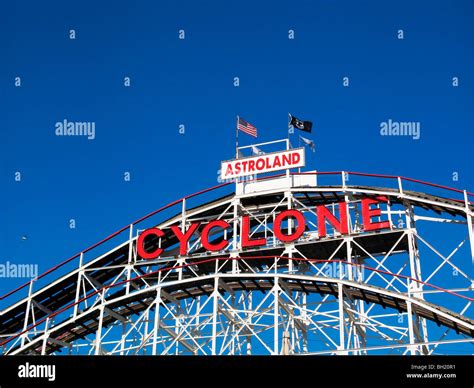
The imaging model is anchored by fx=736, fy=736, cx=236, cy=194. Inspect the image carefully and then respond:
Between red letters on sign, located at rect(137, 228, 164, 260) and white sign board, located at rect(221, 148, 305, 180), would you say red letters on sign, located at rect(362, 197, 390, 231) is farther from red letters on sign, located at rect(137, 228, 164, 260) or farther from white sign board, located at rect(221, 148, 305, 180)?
red letters on sign, located at rect(137, 228, 164, 260)

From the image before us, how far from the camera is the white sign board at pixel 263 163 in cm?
4131

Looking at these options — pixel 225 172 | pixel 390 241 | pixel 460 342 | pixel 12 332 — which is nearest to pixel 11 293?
pixel 12 332

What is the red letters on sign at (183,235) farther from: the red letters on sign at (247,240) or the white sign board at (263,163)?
the white sign board at (263,163)

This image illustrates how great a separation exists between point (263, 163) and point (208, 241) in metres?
5.63

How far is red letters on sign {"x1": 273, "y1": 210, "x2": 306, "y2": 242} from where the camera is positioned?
3850cm

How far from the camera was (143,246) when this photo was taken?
41219mm

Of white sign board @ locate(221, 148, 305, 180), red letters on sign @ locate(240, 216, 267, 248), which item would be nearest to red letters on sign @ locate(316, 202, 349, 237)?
red letters on sign @ locate(240, 216, 267, 248)

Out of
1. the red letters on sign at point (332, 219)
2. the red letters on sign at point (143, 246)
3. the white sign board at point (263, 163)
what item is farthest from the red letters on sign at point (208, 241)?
the red letters on sign at point (332, 219)

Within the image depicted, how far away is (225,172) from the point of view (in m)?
42.6

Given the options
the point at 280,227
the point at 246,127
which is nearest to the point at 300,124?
the point at 246,127

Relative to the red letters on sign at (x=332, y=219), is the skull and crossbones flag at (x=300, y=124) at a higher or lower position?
higher

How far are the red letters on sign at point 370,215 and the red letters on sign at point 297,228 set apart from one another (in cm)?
318

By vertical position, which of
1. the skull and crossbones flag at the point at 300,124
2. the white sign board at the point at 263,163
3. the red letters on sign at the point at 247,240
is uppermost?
the skull and crossbones flag at the point at 300,124

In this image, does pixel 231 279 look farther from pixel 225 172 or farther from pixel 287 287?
pixel 225 172
